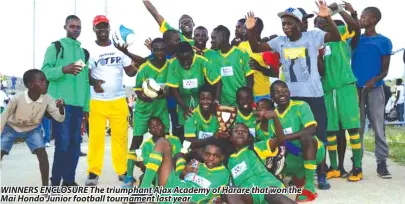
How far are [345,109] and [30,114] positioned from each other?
380 centimetres

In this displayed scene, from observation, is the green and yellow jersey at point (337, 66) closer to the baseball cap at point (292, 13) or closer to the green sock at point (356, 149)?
the green sock at point (356, 149)

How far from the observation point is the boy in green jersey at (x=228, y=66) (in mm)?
6320

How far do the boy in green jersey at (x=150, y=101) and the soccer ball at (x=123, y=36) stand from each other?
0.34 m

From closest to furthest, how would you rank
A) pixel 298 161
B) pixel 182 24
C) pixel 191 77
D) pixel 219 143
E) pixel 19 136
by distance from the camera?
pixel 219 143 < pixel 19 136 < pixel 298 161 < pixel 191 77 < pixel 182 24

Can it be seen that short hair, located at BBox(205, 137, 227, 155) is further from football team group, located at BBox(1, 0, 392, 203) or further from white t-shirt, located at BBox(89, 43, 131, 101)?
white t-shirt, located at BBox(89, 43, 131, 101)

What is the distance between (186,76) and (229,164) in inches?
59.2

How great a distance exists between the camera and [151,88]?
6.02m

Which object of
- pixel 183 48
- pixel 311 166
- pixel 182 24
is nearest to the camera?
pixel 311 166

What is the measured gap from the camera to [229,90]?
6.32m

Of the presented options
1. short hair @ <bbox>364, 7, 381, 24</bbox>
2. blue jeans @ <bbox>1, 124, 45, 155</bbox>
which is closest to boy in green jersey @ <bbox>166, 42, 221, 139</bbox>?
blue jeans @ <bbox>1, 124, 45, 155</bbox>

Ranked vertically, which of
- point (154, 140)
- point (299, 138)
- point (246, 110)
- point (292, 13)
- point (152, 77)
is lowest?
point (154, 140)

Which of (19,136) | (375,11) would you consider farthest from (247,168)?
(375,11)

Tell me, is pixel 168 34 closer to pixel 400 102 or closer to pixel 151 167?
pixel 151 167

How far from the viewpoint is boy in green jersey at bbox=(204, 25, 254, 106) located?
6.32m
